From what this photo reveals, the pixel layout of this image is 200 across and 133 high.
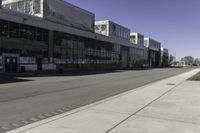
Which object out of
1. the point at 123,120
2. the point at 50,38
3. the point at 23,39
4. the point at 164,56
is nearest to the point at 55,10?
the point at 50,38

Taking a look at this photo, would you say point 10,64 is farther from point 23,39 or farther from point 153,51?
point 153,51

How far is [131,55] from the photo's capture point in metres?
93.6

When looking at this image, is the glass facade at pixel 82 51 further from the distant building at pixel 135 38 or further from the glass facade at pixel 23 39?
the distant building at pixel 135 38

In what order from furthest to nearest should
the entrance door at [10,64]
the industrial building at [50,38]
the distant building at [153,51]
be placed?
the distant building at [153,51] < the industrial building at [50,38] < the entrance door at [10,64]

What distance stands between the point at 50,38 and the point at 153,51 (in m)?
86.3

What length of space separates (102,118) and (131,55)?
8613 centimetres

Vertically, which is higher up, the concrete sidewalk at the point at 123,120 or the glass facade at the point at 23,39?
the glass facade at the point at 23,39

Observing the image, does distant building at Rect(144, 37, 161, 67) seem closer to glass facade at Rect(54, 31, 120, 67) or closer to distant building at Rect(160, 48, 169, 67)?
distant building at Rect(160, 48, 169, 67)

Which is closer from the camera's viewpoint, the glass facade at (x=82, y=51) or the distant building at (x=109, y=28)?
the glass facade at (x=82, y=51)

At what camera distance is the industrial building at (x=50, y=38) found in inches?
1535

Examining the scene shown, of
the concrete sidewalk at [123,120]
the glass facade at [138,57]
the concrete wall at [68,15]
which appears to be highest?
the concrete wall at [68,15]

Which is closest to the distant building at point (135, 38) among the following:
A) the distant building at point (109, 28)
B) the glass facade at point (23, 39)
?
the distant building at point (109, 28)

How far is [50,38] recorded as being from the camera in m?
47.9

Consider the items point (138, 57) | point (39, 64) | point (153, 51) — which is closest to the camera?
point (39, 64)
